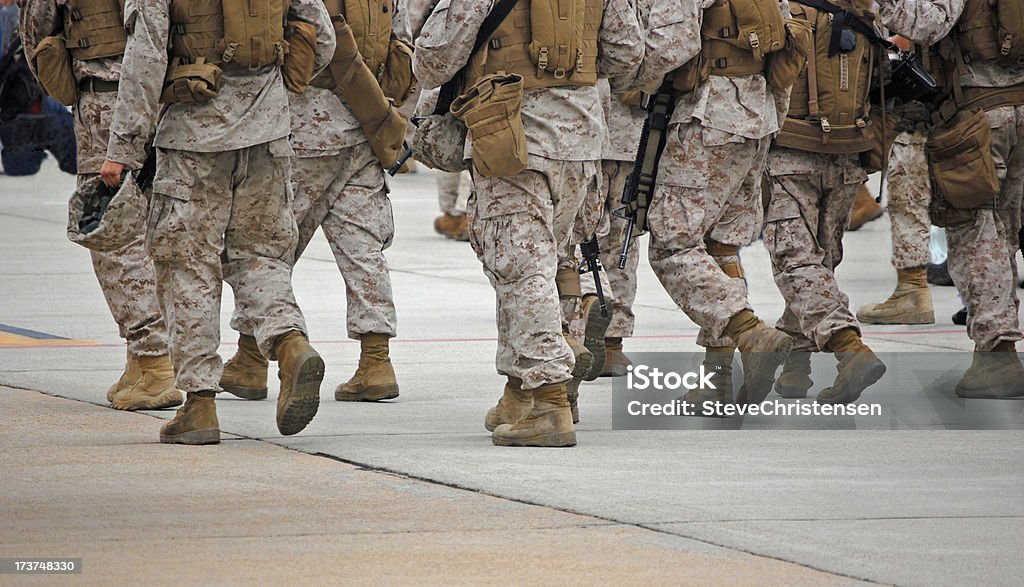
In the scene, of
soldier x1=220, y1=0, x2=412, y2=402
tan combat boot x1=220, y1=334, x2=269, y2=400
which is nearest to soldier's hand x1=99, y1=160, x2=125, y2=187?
soldier x1=220, y1=0, x2=412, y2=402

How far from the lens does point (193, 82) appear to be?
671cm

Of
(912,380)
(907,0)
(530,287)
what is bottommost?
(912,380)

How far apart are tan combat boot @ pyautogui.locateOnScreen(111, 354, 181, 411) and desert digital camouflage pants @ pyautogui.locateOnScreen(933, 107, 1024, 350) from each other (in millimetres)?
3596

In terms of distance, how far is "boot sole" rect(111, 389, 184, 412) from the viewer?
788 cm

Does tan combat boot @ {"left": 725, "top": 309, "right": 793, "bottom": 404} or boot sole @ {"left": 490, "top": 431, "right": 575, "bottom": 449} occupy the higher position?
tan combat boot @ {"left": 725, "top": 309, "right": 793, "bottom": 404}

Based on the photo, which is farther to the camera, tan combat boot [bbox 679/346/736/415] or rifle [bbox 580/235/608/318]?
rifle [bbox 580/235/608/318]

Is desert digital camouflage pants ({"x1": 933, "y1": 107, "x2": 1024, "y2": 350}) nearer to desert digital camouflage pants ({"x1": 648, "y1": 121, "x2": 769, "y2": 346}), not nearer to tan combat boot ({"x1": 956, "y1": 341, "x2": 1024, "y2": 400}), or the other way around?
tan combat boot ({"x1": 956, "y1": 341, "x2": 1024, "y2": 400})

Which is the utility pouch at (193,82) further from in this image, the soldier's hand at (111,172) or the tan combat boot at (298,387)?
the tan combat boot at (298,387)

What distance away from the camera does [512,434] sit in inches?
271

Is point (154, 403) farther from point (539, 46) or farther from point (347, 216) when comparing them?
point (539, 46)

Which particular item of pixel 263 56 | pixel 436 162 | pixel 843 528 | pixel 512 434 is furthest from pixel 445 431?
pixel 843 528

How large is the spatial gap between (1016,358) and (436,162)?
9.87 feet

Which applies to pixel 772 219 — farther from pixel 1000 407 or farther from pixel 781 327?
pixel 1000 407

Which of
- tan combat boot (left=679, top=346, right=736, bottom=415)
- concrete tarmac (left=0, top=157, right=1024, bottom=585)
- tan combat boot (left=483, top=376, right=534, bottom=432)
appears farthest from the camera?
tan combat boot (left=679, top=346, right=736, bottom=415)
